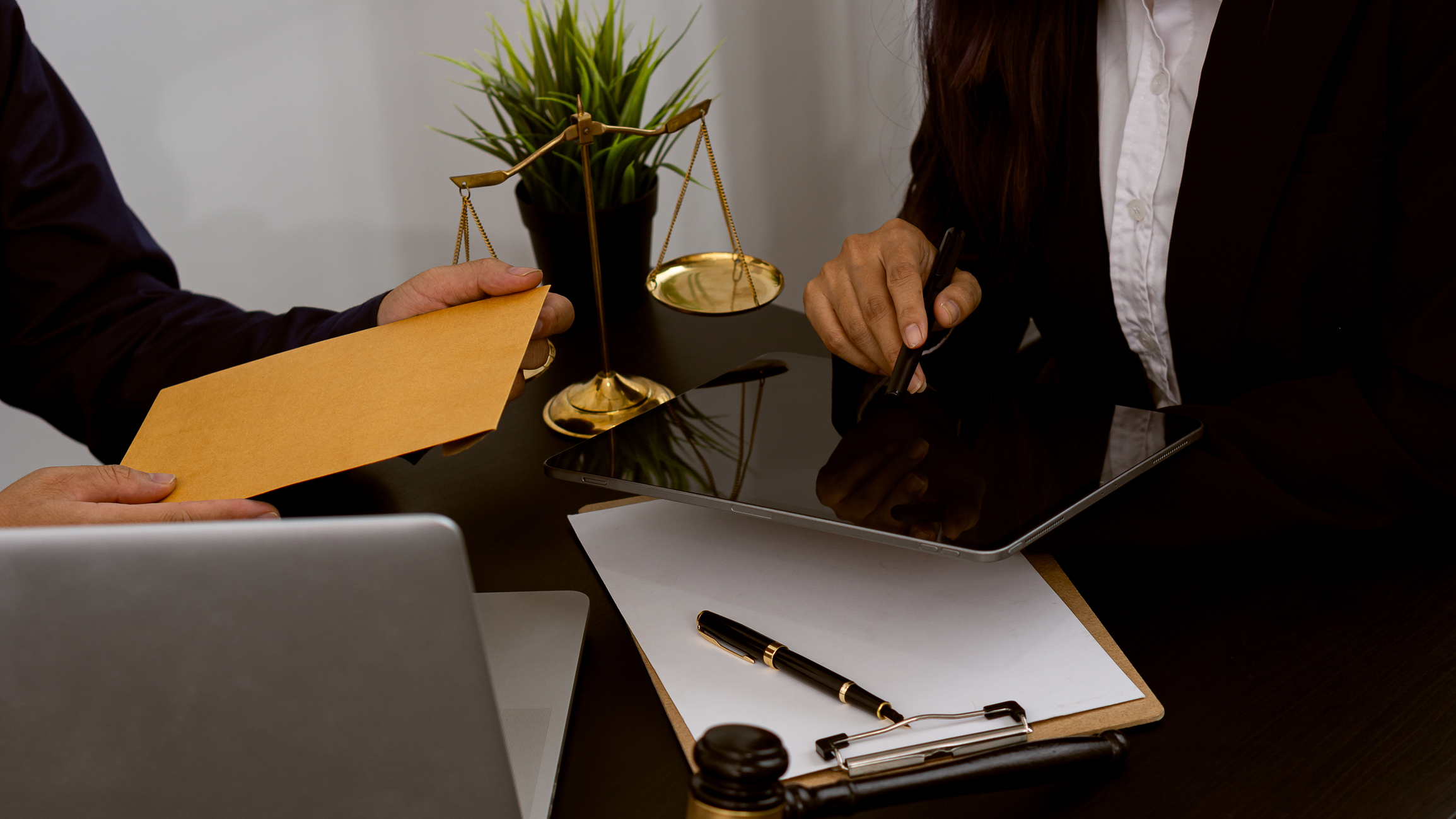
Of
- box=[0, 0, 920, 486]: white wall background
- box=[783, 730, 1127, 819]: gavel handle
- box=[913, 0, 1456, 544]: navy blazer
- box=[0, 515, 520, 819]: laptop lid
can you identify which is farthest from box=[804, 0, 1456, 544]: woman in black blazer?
box=[0, 0, 920, 486]: white wall background

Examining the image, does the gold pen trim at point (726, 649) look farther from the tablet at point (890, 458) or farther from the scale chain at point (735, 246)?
the scale chain at point (735, 246)

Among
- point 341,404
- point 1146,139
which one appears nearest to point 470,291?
point 341,404

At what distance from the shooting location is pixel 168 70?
1.48 meters

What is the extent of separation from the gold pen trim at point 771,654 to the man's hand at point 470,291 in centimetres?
27

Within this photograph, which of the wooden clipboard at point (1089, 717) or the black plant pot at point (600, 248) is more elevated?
the black plant pot at point (600, 248)

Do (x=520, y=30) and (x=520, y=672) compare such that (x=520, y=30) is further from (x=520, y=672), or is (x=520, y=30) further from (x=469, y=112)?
(x=520, y=672)

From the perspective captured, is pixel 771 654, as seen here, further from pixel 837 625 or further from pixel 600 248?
pixel 600 248

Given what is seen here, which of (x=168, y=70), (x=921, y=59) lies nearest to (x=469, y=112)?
(x=168, y=70)

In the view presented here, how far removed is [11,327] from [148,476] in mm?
617

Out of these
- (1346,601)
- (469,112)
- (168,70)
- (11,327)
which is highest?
(168,70)

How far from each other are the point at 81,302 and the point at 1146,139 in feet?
3.72

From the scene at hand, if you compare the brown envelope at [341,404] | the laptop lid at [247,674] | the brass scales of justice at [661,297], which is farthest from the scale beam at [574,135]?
the laptop lid at [247,674]

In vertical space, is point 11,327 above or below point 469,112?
below

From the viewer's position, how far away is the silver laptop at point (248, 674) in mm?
363
